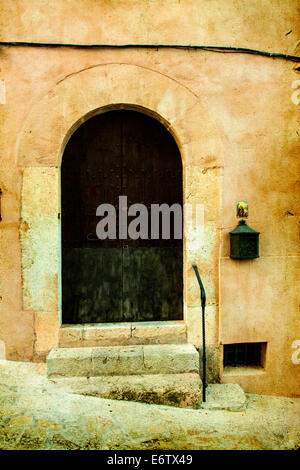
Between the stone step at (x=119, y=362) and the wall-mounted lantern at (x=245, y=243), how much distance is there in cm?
116

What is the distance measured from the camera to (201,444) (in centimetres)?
272

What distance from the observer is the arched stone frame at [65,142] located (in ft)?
12.1

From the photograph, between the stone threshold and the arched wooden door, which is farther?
the arched wooden door

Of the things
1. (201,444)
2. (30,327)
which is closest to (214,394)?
(201,444)

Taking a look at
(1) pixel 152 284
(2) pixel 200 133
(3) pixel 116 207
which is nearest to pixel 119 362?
(1) pixel 152 284

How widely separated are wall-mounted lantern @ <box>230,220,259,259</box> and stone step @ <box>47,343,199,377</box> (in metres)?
1.16

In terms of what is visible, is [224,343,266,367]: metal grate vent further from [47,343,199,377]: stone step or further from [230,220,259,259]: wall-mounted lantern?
[230,220,259,259]: wall-mounted lantern

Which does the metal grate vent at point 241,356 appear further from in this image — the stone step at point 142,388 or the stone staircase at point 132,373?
the stone step at point 142,388

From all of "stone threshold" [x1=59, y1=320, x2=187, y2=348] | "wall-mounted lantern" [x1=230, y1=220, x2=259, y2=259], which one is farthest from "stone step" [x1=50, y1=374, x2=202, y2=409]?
"wall-mounted lantern" [x1=230, y1=220, x2=259, y2=259]

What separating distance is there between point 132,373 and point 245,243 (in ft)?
5.97

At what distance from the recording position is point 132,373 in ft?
11.7

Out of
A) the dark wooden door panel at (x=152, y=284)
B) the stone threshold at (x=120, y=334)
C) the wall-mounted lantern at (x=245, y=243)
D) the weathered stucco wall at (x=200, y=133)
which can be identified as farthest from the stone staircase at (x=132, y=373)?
the wall-mounted lantern at (x=245, y=243)

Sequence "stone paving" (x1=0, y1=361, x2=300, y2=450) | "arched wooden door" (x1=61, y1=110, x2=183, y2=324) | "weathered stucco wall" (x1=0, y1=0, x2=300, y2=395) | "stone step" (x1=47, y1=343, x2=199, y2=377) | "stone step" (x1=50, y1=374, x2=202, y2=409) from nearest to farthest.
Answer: "stone paving" (x1=0, y1=361, x2=300, y2=450), "stone step" (x1=50, y1=374, x2=202, y2=409), "stone step" (x1=47, y1=343, x2=199, y2=377), "weathered stucco wall" (x1=0, y1=0, x2=300, y2=395), "arched wooden door" (x1=61, y1=110, x2=183, y2=324)

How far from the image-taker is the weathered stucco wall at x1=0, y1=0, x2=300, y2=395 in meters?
3.70
